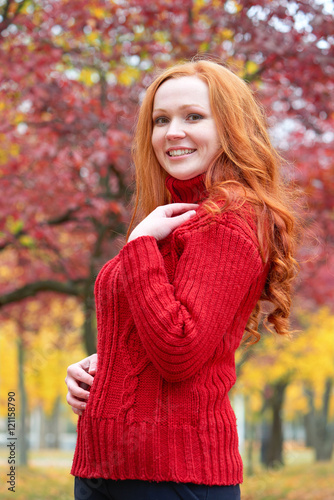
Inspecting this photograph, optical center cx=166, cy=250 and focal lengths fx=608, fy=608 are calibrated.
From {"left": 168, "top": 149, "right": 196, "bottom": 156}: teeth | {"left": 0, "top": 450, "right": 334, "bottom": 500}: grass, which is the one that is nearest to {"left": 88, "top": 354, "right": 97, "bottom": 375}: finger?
A: {"left": 168, "top": 149, "right": 196, "bottom": 156}: teeth

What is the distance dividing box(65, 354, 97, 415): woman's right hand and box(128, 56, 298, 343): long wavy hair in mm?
566

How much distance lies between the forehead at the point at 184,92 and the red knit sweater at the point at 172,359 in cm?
38

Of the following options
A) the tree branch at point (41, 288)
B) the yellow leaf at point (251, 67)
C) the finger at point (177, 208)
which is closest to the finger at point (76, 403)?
the finger at point (177, 208)

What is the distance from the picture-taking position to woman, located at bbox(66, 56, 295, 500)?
5.17 ft

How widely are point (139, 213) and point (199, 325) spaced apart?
77cm

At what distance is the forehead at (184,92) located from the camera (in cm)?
187

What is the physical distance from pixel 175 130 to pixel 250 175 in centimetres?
27

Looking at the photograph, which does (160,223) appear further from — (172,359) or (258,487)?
(258,487)

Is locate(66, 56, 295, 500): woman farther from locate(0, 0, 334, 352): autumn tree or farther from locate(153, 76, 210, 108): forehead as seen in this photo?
locate(0, 0, 334, 352): autumn tree

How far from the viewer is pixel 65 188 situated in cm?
625

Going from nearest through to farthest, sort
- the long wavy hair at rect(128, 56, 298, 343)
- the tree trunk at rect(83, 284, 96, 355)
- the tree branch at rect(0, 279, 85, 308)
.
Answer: the long wavy hair at rect(128, 56, 298, 343) < the tree trunk at rect(83, 284, 96, 355) < the tree branch at rect(0, 279, 85, 308)

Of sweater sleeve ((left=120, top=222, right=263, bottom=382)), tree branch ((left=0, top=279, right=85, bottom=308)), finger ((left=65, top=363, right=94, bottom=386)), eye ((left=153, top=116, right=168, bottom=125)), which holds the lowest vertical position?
finger ((left=65, top=363, right=94, bottom=386))

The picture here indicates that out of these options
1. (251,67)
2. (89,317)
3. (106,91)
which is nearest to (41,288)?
(89,317)

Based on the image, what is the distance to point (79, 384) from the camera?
1818 millimetres
